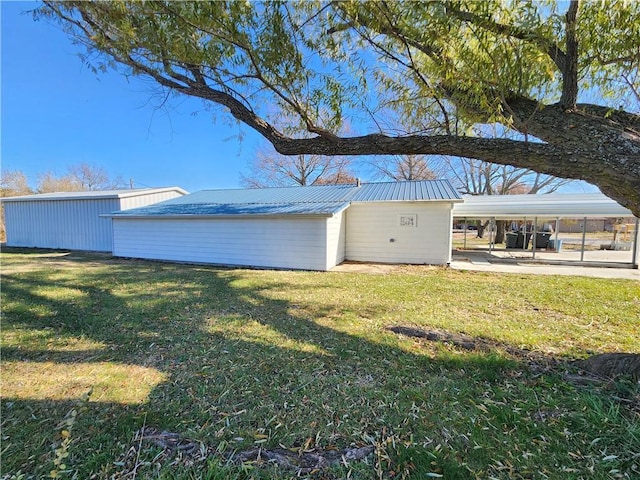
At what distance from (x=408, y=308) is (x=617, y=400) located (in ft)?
10.1

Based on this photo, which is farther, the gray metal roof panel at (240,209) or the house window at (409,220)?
the house window at (409,220)

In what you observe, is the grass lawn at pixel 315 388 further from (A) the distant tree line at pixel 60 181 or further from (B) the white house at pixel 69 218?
(A) the distant tree line at pixel 60 181

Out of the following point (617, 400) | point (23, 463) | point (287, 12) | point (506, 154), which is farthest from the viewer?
point (287, 12)

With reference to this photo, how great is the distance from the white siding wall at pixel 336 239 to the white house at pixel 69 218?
11.1 metres

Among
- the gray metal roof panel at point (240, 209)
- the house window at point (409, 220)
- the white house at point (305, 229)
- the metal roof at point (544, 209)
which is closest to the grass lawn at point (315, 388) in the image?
the white house at point (305, 229)

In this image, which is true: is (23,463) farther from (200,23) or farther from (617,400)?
(617,400)

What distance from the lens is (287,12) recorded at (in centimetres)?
361

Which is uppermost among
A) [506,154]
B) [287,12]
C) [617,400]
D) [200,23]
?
[287,12]

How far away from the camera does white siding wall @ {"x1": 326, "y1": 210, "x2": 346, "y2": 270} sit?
971 cm

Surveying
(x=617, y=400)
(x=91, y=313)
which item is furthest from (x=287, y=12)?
(x=91, y=313)

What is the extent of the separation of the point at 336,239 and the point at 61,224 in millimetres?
15455

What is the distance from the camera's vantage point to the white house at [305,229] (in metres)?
9.85

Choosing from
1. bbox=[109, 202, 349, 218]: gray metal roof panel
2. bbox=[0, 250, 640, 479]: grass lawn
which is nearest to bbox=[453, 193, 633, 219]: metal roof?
bbox=[109, 202, 349, 218]: gray metal roof panel

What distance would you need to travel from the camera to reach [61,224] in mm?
15719
